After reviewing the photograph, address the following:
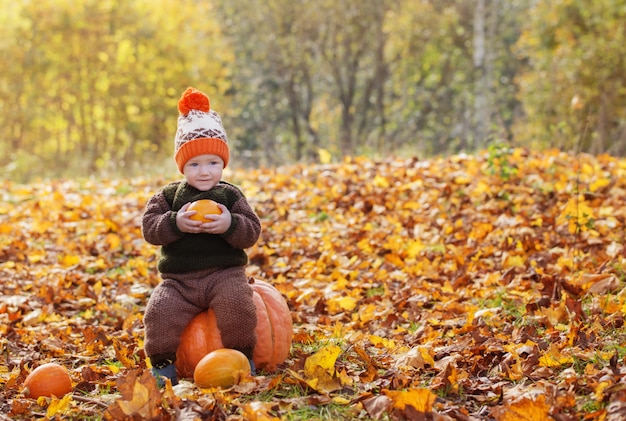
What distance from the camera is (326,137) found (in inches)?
928

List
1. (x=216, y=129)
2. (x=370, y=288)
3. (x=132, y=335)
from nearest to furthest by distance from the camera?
(x=216, y=129), (x=132, y=335), (x=370, y=288)

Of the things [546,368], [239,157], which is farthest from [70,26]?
[546,368]

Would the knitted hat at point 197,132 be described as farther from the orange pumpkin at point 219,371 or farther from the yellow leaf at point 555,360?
the yellow leaf at point 555,360

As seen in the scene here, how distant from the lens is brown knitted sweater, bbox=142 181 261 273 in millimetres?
3193

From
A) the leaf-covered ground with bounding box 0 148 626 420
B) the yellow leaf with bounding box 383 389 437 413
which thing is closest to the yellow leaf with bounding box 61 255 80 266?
the leaf-covered ground with bounding box 0 148 626 420

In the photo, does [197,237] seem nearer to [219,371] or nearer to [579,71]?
[219,371]

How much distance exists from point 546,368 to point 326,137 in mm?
20881

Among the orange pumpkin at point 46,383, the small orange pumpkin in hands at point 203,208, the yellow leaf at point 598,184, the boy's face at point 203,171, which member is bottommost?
the yellow leaf at point 598,184

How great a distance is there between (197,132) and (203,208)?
1.15ft

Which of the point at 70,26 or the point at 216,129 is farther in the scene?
the point at 70,26

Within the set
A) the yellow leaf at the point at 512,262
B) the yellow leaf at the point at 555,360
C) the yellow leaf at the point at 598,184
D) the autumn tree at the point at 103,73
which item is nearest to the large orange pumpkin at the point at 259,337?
the yellow leaf at the point at 555,360

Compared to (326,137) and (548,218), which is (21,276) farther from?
(326,137)

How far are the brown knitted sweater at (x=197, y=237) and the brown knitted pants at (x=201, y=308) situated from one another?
0.18ft

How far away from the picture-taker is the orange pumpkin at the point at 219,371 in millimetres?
2889
